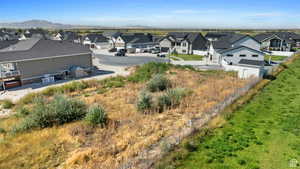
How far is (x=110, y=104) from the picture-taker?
14.8 m

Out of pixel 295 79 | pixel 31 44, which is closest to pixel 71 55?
pixel 31 44

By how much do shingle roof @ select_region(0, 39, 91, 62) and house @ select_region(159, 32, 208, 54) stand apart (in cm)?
2716

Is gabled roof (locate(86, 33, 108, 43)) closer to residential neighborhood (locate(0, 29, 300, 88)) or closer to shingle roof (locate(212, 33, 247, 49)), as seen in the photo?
residential neighborhood (locate(0, 29, 300, 88))

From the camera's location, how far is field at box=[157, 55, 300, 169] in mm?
7480

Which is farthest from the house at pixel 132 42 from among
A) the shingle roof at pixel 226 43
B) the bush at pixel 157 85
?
the bush at pixel 157 85

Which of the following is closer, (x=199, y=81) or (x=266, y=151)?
(x=266, y=151)

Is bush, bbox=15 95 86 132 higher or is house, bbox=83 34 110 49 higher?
house, bbox=83 34 110 49

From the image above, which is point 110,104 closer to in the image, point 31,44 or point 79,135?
point 79,135

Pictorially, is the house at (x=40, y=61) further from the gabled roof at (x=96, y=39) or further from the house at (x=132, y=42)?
the gabled roof at (x=96, y=39)

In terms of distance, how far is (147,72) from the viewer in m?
26.3

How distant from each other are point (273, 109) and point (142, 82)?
12.9 m

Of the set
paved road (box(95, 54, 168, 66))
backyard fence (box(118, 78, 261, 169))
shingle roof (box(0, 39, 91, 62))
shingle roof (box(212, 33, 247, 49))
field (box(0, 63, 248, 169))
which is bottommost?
field (box(0, 63, 248, 169))

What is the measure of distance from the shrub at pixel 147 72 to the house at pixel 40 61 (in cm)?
809

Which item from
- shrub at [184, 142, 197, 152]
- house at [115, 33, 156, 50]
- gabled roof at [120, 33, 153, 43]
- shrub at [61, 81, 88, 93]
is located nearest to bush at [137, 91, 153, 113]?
shrub at [184, 142, 197, 152]
